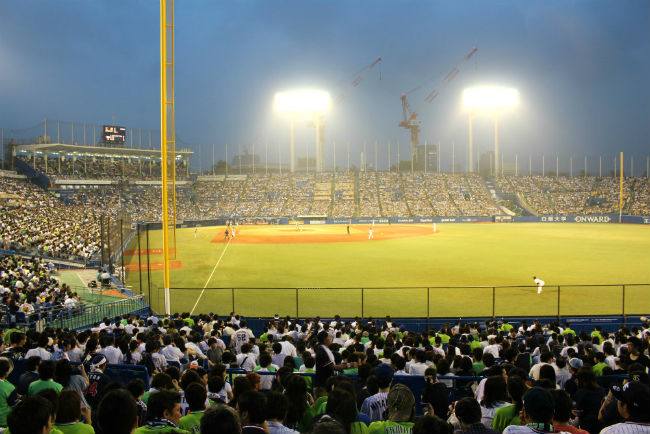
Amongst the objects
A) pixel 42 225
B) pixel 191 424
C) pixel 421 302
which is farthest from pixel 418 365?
pixel 42 225

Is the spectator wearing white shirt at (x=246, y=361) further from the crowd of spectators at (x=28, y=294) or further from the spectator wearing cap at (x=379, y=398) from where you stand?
the crowd of spectators at (x=28, y=294)

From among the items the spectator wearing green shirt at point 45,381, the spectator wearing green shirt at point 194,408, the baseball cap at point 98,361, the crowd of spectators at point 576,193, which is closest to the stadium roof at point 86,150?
the crowd of spectators at point 576,193

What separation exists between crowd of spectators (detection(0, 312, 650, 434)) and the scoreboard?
83.3m

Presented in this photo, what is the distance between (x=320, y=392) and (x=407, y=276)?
71.1ft

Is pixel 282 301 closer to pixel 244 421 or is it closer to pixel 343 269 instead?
pixel 343 269

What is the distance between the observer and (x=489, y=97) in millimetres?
106750

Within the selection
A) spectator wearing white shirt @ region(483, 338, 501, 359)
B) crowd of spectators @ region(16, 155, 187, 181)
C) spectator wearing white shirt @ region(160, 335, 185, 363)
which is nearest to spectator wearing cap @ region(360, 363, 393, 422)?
spectator wearing white shirt @ region(483, 338, 501, 359)

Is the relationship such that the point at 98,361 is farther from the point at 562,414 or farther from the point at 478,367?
the point at 562,414

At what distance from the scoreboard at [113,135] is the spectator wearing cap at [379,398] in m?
90.3

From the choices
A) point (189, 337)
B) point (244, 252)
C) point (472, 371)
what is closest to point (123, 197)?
point (244, 252)

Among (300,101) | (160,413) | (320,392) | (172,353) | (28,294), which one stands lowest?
(28,294)

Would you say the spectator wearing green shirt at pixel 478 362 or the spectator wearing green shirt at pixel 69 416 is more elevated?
the spectator wearing green shirt at pixel 69 416

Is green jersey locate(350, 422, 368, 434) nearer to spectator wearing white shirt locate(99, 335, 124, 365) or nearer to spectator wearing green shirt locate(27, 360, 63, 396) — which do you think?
spectator wearing green shirt locate(27, 360, 63, 396)

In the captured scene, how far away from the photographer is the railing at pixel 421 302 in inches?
750
